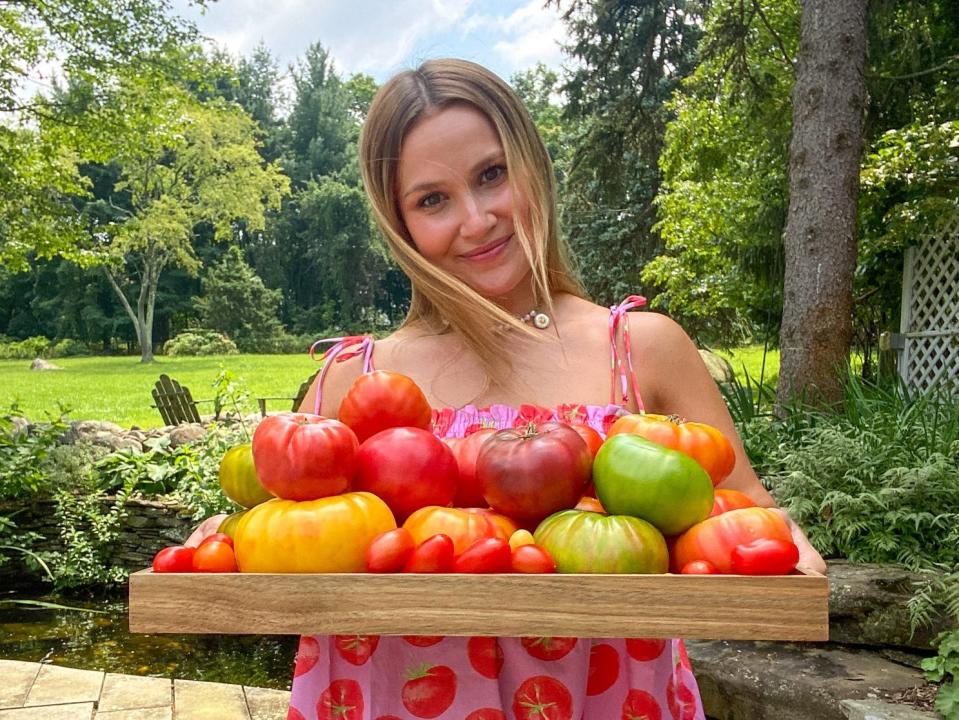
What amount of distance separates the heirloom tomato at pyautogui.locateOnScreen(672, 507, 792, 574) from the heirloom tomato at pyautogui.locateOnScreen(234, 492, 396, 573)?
36cm

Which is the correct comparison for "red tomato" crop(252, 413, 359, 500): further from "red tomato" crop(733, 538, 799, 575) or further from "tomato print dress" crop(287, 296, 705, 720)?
"red tomato" crop(733, 538, 799, 575)

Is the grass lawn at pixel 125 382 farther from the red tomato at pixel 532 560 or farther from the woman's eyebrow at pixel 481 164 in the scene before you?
the red tomato at pixel 532 560

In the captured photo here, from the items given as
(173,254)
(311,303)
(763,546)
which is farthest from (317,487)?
(311,303)

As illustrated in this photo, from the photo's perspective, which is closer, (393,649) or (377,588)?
(377,588)

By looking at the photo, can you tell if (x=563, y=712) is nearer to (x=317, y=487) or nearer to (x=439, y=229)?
(x=317, y=487)

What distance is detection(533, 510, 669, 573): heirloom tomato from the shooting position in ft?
3.05

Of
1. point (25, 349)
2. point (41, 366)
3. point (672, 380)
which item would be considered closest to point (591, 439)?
point (672, 380)

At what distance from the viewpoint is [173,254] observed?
28.7 meters

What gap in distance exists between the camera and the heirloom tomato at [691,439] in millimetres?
1148

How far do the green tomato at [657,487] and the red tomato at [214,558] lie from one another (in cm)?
46

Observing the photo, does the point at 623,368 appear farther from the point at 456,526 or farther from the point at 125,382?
the point at 125,382

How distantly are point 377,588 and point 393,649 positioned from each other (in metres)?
0.47

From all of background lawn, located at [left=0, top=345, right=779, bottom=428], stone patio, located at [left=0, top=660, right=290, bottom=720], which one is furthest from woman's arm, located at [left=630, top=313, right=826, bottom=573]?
background lawn, located at [left=0, top=345, right=779, bottom=428]

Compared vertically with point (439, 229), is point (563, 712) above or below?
below
